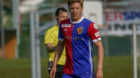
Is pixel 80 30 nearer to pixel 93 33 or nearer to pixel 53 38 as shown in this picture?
pixel 93 33

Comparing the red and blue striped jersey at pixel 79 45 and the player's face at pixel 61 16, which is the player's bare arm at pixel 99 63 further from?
the player's face at pixel 61 16

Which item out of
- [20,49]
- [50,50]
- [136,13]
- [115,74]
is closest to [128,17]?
[136,13]

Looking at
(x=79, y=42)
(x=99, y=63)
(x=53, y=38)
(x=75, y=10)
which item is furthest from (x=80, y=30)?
(x=53, y=38)

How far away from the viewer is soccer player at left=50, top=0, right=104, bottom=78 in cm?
657

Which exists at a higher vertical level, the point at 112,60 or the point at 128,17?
the point at 128,17

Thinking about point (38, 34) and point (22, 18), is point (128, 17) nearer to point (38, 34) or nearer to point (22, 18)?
point (38, 34)

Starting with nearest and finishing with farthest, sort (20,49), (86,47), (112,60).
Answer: (86,47) → (112,60) → (20,49)

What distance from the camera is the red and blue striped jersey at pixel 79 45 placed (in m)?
6.60

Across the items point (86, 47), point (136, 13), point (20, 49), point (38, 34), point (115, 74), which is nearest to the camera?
point (86, 47)

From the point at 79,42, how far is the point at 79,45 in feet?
0.13

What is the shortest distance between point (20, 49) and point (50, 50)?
23.8 metres

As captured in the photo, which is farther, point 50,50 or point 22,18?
point 22,18

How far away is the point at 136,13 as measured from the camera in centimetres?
1316

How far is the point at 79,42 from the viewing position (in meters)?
6.64
